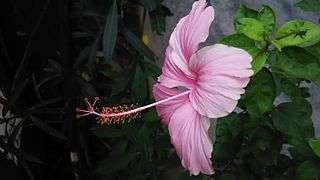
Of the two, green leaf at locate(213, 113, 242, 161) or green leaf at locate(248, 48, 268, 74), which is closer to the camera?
green leaf at locate(248, 48, 268, 74)

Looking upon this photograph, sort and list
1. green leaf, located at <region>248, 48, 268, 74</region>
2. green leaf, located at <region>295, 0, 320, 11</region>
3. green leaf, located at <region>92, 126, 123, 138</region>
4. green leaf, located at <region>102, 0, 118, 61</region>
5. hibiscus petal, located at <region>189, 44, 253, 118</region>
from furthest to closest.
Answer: green leaf, located at <region>92, 126, 123, 138</region>
green leaf, located at <region>102, 0, 118, 61</region>
green leaf, located at <region>295, 0, 320, 11</region>
green leaf, located at <region>248, 48, 268, 74</region>
hibiscus petal, located at <region>189, 44, 253, 118</region>

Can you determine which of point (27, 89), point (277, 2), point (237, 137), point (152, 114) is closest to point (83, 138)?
point (27, 89)

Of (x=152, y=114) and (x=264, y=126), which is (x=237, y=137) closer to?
(x=264, y=126)

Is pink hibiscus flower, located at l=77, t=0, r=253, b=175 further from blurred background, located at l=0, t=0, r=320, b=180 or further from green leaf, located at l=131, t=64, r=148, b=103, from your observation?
green leaf, located at l=131, t=64, r=148, b=103

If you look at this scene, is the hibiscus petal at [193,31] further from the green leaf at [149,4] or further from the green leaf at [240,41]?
the green leaf at [149,4]

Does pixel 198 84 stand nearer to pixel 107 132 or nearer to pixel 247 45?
pixel 247 45

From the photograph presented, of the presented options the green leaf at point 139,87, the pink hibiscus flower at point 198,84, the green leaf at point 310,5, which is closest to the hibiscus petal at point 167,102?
the pink hibiscus flower at point 198,84

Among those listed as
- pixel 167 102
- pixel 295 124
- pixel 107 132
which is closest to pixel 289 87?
pixel 295 124

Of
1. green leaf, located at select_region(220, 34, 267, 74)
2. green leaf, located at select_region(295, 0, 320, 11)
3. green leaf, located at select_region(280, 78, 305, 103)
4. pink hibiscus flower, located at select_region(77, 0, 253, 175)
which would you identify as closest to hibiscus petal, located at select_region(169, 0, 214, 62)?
pink hibiscus flower, located at select_region(77, 0, 253, 175)
